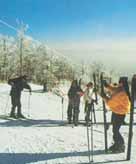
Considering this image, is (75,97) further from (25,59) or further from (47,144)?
(25,59)

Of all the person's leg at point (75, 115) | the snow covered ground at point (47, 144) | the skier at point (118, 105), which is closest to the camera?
the snow covered ground at point (47, 144)

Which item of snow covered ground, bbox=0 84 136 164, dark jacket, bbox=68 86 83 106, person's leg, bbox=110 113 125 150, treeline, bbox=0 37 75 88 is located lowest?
snow covered ground, bbox=0 84 136 164

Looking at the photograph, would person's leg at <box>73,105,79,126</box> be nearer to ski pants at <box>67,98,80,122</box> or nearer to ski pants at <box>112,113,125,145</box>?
ski pants at <box>67,98,80,122</box>

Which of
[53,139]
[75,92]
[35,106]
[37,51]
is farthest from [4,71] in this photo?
[53,139]

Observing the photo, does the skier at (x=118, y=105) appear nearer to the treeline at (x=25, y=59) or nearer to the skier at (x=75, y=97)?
the skier at (x=75, y=97)

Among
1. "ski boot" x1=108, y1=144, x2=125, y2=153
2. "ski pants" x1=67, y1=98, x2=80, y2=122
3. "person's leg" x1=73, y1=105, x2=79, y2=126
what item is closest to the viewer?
"ski boot" x1=108, y1=144, x2=125, y2=153

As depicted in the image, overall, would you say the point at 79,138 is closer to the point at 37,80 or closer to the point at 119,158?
the point at 119,158

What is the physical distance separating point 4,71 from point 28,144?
234ft

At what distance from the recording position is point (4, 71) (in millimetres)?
84000

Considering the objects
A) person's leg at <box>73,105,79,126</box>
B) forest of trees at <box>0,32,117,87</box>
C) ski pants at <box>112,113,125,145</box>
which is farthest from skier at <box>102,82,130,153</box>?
forest of trees at <box>0,32,117,87</box>

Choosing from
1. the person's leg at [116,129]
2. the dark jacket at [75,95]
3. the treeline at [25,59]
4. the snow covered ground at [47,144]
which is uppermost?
the treeline at [25,59]

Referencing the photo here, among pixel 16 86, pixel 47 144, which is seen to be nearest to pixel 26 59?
pixel 16 86

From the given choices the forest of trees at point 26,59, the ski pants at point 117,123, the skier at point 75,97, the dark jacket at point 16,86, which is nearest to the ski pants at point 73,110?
the skier at point 75,97

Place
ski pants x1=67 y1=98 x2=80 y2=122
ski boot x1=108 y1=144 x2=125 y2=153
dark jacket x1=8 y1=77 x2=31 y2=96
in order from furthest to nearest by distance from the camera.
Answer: dark jacket x1=8 y1=77 x2=31 y2=96 → ski pants x1=67 y1=98 x2=80 y2=122 → ski boot x1=108 y1=144 x2=125 y2=153
